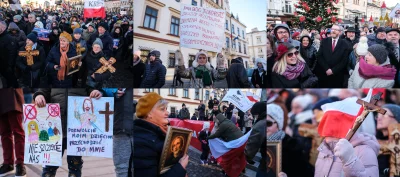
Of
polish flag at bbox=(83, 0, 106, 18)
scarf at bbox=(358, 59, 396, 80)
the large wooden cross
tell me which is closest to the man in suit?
scarf at bbox=(358, 59, 396, 80)

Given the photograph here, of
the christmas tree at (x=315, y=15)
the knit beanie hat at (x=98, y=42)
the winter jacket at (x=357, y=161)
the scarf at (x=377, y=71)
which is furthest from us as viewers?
the knit beanie hat at (x=98, y=42)

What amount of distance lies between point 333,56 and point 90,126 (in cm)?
308

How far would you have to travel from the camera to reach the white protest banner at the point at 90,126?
5.38m

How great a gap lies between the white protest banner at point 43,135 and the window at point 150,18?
59.9 inches

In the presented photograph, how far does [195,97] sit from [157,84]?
482 mm

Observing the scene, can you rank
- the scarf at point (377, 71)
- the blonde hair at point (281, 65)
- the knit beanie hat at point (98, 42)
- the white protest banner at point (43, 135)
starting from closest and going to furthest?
the scarf at point (377, 71), the blonde hair at point (281, 65), the knit beanie hat at point (98, 42), the white protest banner at point (43, 135)

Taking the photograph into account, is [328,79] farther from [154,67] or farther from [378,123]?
[154,67]

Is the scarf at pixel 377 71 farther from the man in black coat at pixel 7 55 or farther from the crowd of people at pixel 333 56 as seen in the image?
the man in black coat at pixel 7 55

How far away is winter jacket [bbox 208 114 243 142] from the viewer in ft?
17.0

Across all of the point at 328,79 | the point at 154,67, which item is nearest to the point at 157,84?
the point at 154,67

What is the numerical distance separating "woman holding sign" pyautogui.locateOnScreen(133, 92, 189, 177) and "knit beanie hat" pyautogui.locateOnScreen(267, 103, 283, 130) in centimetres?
113

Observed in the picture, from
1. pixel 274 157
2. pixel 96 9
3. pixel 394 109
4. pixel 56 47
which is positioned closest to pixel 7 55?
pixel 56 47

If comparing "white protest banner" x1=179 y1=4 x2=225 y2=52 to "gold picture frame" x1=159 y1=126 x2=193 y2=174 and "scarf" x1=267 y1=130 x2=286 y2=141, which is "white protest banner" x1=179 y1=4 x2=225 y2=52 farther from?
"scarf" x1=267 y1=130 x2=286 y2=141

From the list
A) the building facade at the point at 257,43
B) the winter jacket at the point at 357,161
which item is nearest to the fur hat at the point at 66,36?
the building facade at the point at 257,43
